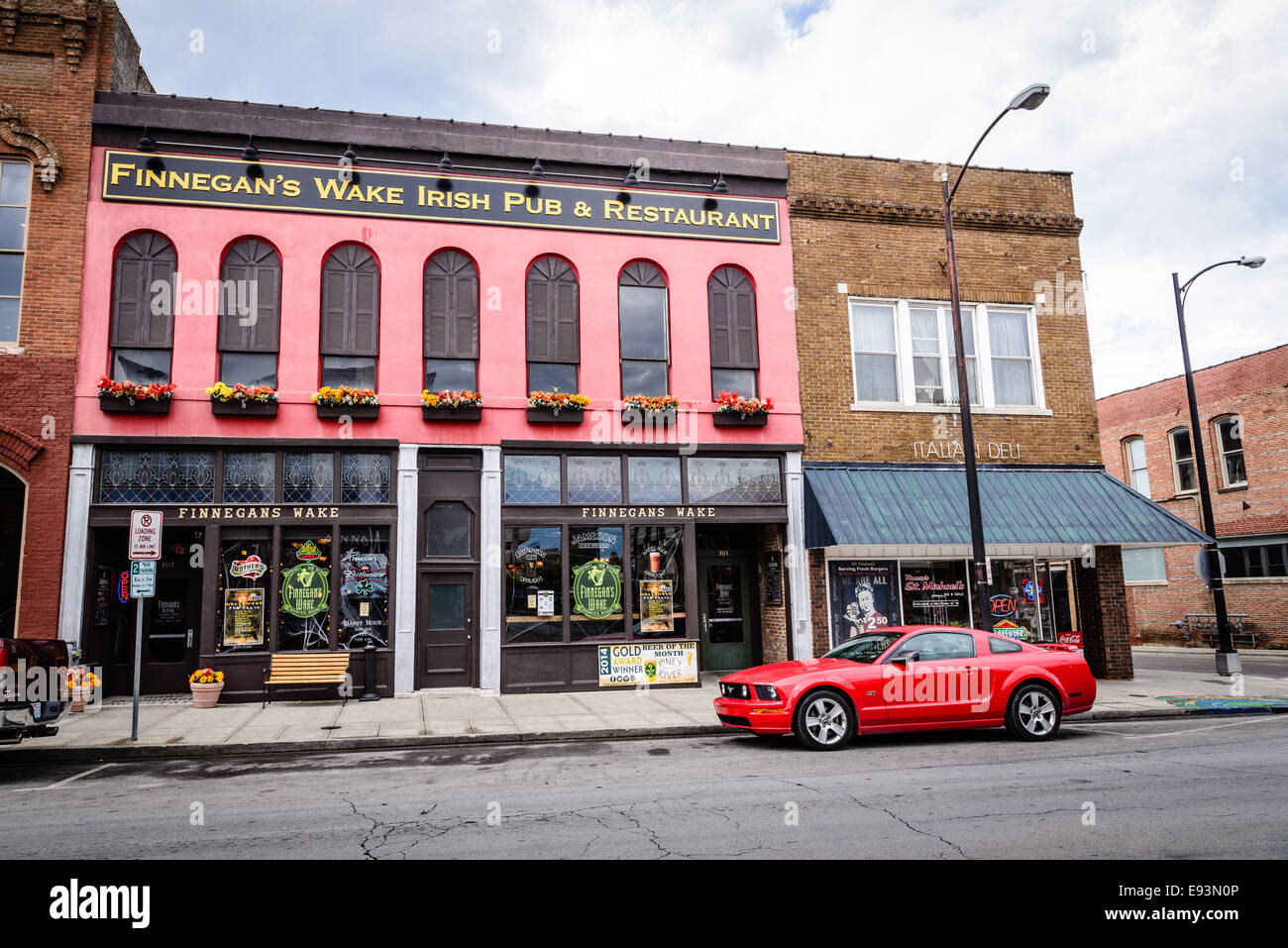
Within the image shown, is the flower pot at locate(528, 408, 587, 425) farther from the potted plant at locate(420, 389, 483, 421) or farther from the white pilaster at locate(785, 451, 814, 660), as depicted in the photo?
the white pilaster at locate(785, 451, 814, 660)

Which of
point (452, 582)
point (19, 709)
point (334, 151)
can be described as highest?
point (334, 151)

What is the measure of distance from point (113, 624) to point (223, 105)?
9546 mm

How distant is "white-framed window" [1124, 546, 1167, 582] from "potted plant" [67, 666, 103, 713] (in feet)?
99.6

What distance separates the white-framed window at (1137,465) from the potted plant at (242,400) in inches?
1167

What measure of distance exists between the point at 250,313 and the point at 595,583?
7.91 m

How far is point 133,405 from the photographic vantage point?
14.2 meters

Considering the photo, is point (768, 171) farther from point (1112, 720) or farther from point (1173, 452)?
point (1173, 452)

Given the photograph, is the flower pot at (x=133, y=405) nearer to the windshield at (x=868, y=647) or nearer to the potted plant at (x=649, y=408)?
the potted plant at (x=649, y=408)

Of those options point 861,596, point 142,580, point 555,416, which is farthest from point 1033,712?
point 142,580

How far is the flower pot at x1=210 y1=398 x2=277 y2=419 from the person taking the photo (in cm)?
1451

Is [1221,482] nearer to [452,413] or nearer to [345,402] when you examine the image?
[452,413]

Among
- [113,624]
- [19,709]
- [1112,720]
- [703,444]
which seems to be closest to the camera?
[19,709]

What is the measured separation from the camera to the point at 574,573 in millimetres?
15539

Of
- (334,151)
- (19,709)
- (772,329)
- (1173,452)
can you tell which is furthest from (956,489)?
(1173,452)
